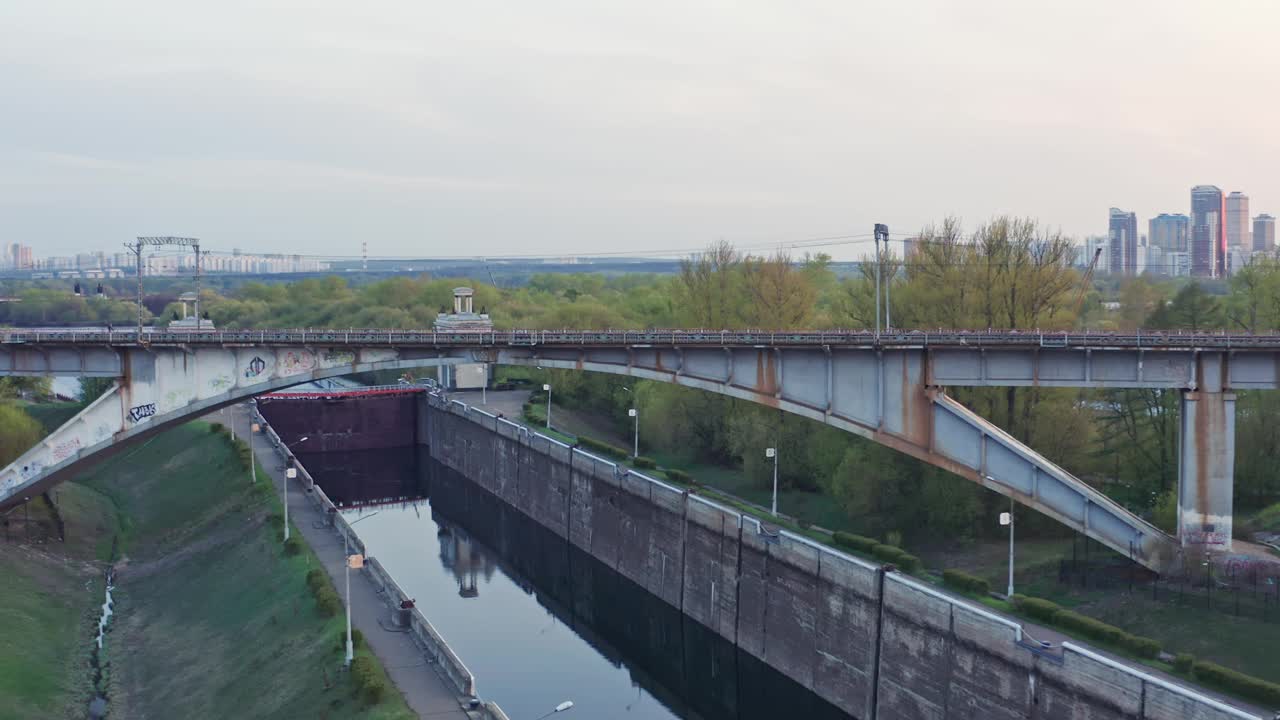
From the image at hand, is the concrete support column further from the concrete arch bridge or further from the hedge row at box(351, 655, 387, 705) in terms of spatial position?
the hedge row at box(351, 655, 387, 705)

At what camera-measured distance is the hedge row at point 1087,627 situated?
3222 centimetres

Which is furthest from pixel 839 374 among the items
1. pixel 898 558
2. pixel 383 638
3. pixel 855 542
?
pixel 383 638

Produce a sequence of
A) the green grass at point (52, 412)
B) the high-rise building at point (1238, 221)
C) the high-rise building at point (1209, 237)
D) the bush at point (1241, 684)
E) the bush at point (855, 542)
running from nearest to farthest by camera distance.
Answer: the bush at point (1241, 684) → the bush at point (855, 542) → the green grass at point (52, 412) → the high-rise building at point (1209, 237) → the high-rise building at point (1238, 221)

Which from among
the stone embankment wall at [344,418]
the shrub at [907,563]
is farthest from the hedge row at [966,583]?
the stone embankment wall at [344,418]

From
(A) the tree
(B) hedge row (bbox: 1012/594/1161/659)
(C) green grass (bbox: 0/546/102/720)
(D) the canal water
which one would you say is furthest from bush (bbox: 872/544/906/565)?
(A) the tree

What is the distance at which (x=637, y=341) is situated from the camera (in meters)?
52.0

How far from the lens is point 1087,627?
33906 mm

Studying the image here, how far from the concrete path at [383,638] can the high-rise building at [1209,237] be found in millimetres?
96045

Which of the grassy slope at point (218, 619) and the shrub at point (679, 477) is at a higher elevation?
the shrub at point (679, 477)

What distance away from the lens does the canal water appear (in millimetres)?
44125

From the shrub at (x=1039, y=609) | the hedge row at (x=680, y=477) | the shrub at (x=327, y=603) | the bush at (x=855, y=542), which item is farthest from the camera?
the hedge row at (x=680, y=477)

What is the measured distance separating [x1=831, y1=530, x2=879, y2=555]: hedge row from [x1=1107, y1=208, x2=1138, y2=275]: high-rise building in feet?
363

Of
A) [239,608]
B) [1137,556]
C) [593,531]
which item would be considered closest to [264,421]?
[593,531]

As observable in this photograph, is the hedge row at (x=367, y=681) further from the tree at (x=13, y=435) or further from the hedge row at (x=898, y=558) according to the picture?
the tree at (x=13, y=435)
